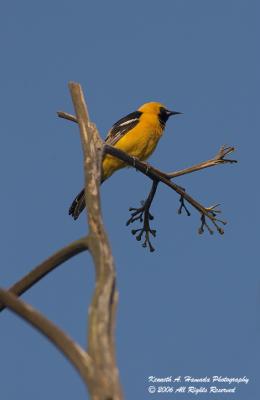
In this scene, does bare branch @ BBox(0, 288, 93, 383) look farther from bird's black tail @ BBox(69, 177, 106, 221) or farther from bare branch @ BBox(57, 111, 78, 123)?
bird's black tail @ BBox(69, 177, 106, 221)

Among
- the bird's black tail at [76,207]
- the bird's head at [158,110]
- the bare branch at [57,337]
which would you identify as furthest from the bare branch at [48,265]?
the bird's head at [158,110]

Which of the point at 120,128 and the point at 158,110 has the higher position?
the point at 158,110

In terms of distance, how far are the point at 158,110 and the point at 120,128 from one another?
103 centimetres

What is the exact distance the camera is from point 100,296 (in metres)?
2.96

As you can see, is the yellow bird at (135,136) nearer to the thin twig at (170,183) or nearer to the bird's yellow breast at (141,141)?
the bird's yellow breast at (141,141)

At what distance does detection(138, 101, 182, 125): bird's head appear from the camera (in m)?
10.4

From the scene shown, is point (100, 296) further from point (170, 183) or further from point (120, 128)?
point (120, 128)

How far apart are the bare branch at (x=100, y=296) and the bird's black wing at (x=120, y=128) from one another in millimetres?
5228

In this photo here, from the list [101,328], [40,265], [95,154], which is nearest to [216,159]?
[95,154]

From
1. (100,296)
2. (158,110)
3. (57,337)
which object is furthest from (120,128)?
(57,337)

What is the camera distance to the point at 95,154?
4.38 m

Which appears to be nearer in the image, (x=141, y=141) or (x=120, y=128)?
(x=141, y=141)

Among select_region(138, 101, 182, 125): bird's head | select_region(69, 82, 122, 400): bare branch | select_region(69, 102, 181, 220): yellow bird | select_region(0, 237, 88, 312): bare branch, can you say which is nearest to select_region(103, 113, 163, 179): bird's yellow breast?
select_region(69, 102, 181, 220): yellow bird

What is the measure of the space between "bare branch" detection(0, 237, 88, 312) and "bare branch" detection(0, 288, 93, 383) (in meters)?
0.49
